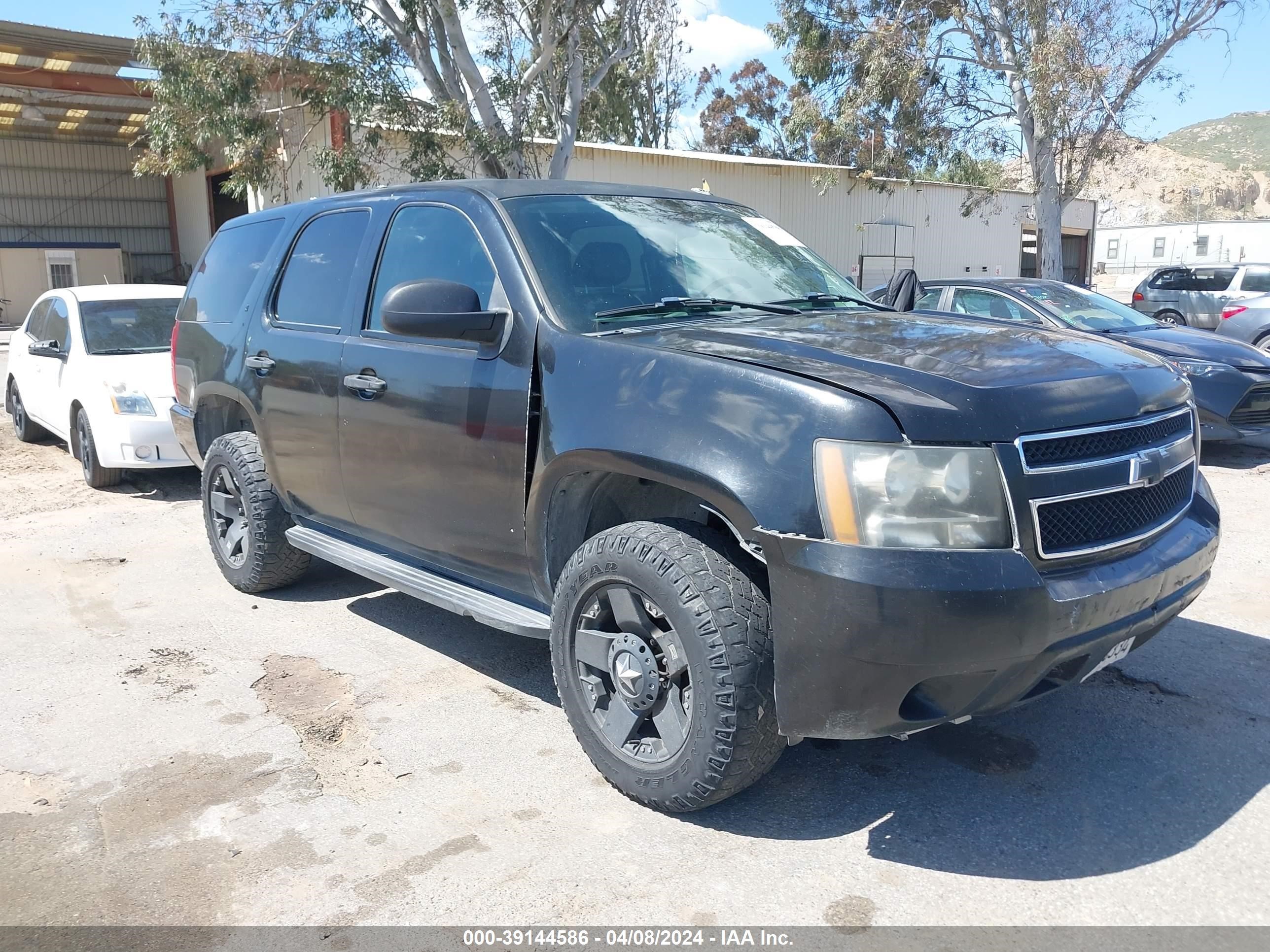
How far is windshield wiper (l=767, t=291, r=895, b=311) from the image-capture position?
165 inches

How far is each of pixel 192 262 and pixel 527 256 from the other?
110 ft

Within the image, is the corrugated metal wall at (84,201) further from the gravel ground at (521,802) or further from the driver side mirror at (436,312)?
the driver side mirror at (436,312)

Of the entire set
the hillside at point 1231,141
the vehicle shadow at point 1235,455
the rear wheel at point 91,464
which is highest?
the hillside at point 1231,141

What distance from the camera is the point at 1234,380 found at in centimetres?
855

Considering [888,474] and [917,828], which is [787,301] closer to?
[888,474]

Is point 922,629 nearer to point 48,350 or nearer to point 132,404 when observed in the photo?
point 132,404

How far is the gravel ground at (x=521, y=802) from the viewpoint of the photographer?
2.86 m

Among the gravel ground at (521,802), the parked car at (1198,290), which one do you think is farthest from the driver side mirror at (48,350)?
the parked car at (1198,290)

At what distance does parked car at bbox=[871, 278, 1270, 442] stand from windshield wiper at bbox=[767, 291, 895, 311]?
13.2 ft

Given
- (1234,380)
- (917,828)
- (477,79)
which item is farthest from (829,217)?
(917,828)

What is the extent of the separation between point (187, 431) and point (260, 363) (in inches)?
Answer: 53.2

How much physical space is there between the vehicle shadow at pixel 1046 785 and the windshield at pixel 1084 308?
558cm

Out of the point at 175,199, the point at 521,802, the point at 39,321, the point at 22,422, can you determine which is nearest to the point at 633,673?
the point at 521,802

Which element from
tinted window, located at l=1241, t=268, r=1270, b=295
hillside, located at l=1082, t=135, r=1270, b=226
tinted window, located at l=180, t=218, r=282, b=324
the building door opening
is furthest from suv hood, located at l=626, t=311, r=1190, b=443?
hillside, located at l=1082, t=135, r=1270, b=226
